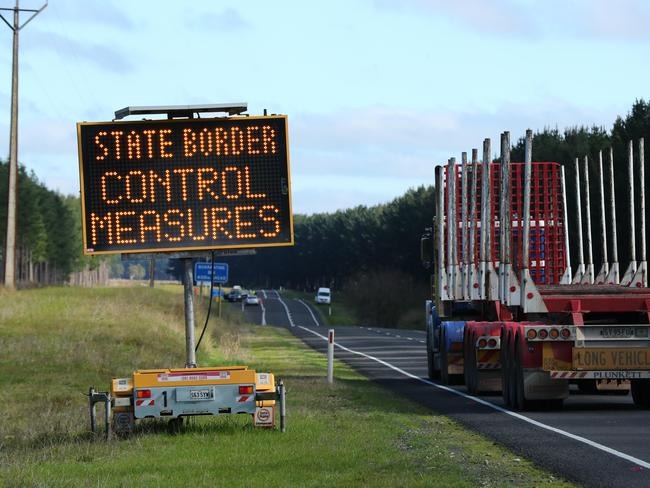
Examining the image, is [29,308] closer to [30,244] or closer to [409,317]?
[409,317]

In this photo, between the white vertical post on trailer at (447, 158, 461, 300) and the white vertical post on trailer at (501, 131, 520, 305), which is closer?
the white vertical post on trailer at (501, 131, 520, 305)

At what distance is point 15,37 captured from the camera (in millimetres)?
63812

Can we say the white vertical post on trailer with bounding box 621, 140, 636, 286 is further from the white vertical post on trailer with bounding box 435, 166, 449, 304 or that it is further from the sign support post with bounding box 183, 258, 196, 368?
the sign support post with bounding box 183, 258, 196, 368

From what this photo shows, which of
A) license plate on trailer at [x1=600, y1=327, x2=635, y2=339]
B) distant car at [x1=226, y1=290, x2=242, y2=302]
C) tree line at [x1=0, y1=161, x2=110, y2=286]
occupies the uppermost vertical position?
tree line at [x1=0, y1=161, x2=110, y2=286]

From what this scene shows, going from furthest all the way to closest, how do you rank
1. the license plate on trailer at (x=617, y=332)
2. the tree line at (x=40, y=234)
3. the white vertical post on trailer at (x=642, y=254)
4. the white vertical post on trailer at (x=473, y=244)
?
the tree line at (x=40, y=234)
the white vertical post on trailer at (x=473, y=244)
the white vertical post on trailer at (x=642, y=254)
the license plate on trailer at (x=617, y=332)

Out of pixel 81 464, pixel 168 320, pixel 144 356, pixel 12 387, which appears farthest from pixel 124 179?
pixel 168 320

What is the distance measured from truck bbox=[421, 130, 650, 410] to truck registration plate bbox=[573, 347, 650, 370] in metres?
0.01

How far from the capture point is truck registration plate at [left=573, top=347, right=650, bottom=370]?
1989cm

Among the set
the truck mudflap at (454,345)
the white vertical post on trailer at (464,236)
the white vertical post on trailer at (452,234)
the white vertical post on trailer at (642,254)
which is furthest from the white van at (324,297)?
Result: the white vertical post on trailer at (642,254)

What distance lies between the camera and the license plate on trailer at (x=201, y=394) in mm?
16328

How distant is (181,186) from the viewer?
18.5 m

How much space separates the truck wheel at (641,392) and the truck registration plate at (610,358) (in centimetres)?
166

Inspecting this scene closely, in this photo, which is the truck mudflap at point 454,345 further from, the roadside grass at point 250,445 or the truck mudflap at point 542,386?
the truck mudflap at point 542,386

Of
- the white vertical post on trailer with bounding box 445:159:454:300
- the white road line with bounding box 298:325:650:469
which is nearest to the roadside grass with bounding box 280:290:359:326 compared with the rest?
the white road line with bounding box 298:325:650:469
